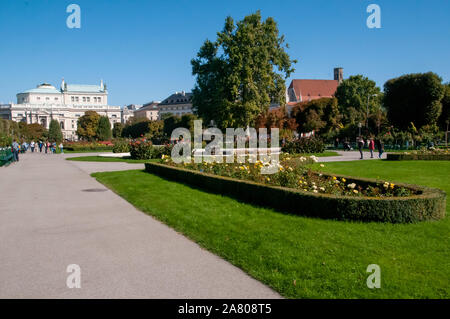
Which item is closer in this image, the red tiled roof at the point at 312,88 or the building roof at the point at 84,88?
the red tiled roof at the point at 312,88

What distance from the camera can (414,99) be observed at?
43.0 metres

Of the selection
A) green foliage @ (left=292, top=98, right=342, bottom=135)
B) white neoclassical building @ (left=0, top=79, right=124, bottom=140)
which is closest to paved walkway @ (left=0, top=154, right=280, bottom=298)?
green foliage @ (left=292, top=98, right=342, bottom=135)

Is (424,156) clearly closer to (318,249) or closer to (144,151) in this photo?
(318,249)

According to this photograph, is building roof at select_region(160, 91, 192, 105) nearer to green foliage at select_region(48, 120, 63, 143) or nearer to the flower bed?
green foliage at select_region(48, 120, 63, 143)

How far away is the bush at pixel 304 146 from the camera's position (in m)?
28.3

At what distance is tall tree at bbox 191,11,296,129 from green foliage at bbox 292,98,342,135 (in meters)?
17.6

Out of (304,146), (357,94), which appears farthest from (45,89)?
(304,146)

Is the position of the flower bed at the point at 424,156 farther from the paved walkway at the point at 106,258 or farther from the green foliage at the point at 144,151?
the paved walkway at the point at 106,258

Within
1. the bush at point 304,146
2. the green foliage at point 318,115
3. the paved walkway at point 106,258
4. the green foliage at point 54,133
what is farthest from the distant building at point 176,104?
the paved walkway at point 106,258

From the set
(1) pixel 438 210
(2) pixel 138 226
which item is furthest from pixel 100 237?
(1) pixel 438 210

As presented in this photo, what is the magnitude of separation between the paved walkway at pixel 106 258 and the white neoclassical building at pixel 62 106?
117416 mm

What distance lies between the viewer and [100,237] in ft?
22.2

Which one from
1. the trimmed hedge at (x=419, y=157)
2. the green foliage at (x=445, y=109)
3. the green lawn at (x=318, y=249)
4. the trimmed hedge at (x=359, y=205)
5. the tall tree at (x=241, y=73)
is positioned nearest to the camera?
the green lawn at (x=318, y=249)

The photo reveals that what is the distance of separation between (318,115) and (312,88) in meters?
67.4
